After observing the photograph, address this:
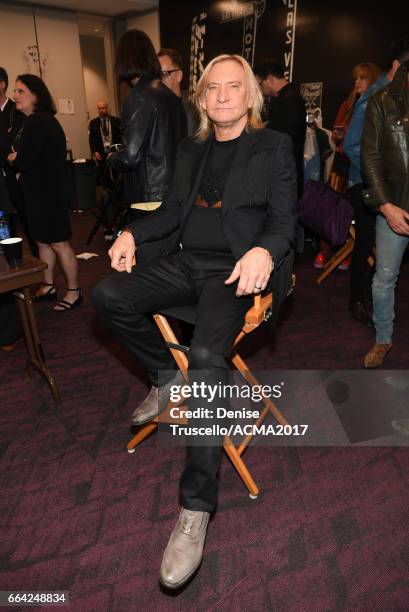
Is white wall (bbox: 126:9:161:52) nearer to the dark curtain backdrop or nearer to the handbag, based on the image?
the dark curtain backdrop

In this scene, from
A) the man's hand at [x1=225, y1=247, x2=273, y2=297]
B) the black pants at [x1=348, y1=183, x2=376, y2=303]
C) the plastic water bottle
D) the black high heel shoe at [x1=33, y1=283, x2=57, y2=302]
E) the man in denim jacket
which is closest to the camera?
the man's hand at [x1=225, y1=247, x2=273, y2=297]

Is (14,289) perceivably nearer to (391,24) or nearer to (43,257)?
(43,257)

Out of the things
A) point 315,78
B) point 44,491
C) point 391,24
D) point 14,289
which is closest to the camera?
point 44,491

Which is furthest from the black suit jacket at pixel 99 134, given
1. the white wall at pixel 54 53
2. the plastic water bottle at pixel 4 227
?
the plastic water bottle at pixel 4 227

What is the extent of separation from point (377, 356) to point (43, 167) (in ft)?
8.89

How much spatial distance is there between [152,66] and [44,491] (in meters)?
2.41

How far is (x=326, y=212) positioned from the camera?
3.84m

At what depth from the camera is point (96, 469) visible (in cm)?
206

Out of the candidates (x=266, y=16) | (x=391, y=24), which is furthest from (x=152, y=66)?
(x=266, y=16)

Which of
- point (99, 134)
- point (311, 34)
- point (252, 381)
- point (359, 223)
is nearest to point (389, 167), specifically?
point (359, 223)

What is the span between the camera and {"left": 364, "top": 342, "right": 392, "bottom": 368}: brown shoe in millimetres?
2811

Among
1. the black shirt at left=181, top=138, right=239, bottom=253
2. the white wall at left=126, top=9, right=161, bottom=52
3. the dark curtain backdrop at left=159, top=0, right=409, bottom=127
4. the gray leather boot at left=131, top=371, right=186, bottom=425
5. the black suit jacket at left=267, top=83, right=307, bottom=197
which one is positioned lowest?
the gray leather boot at left=131, top=371, right=186, bottom=425

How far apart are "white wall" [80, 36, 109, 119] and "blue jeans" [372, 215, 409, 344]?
36.7 feet

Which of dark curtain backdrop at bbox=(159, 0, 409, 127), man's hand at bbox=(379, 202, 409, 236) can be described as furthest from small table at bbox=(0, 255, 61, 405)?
dark curtain backdrop at bbox=(159, 0, 409, 127)
